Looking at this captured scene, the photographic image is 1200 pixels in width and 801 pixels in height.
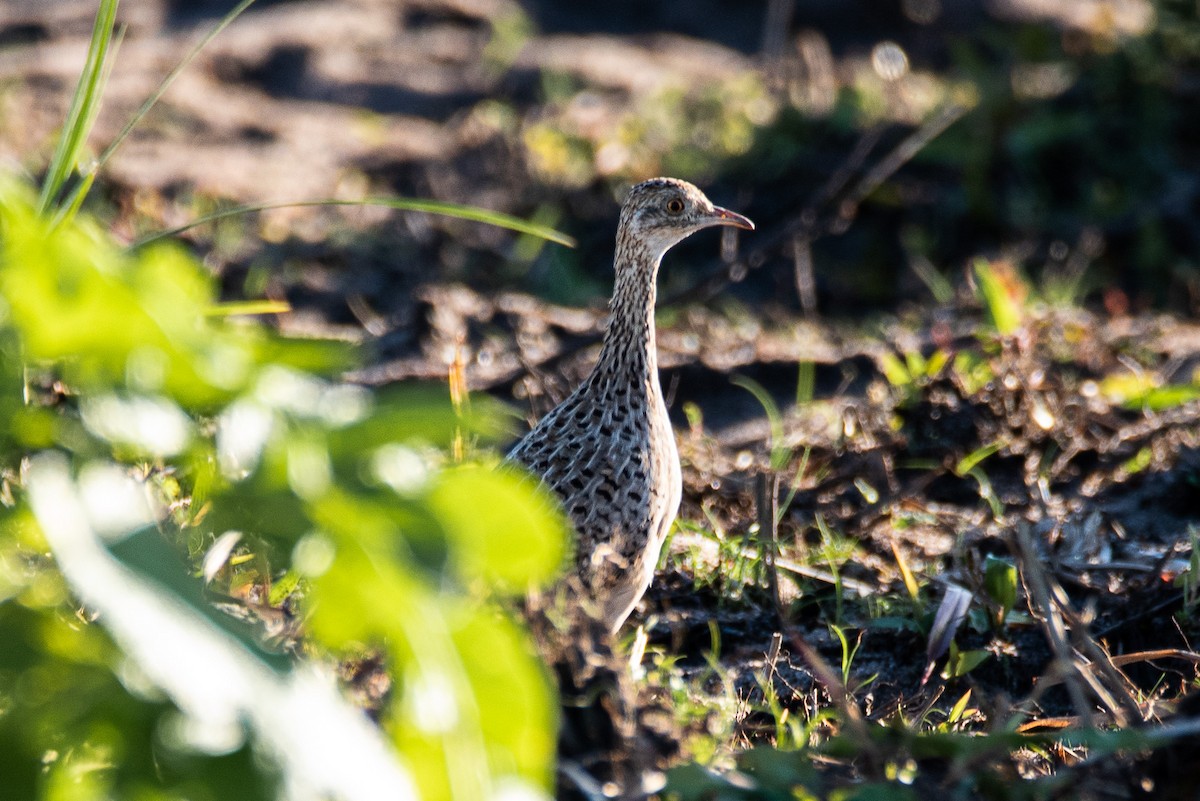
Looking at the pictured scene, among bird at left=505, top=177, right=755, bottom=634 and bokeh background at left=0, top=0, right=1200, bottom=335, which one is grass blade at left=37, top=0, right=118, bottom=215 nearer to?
bird at left=505, top=177, right=755, bottom=634

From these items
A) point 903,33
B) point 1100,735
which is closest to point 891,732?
point 1100,735

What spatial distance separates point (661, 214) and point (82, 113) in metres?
1.76

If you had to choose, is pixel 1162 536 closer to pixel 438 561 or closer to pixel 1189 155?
pixel 438 561

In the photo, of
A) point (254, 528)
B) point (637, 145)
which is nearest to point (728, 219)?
point (254, 528)

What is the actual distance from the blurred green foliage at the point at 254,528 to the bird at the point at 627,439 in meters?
1.65

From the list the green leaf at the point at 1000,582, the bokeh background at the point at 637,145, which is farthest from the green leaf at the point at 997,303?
the green leaf at the point at 1000,582

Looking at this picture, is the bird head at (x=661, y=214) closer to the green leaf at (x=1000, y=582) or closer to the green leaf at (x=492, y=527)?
the green leaf at (x=1000, y=582)

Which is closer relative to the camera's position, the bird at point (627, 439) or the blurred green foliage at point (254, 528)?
the blurred green foliage at point (254, 528)

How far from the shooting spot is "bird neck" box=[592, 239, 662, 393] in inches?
143

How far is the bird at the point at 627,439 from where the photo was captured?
10.7 feet

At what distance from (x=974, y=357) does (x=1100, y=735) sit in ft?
10.4

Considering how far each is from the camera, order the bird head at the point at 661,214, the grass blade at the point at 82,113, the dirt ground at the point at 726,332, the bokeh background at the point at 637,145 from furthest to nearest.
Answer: the bokeh background at the point at 637,145, the bird head at the point at 661,214, the dirt ground at the point at 726,332, the grass blade at the point at 82,113

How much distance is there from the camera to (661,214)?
3.92 meters

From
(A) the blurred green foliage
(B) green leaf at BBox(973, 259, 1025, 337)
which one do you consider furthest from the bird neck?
(A) the blurred green foliage
